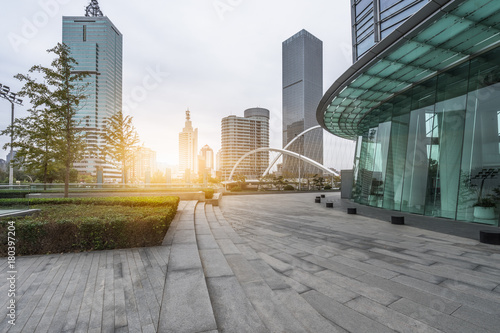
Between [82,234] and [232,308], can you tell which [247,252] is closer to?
[232,308]

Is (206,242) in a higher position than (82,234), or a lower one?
lower

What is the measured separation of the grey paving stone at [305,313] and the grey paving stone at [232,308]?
0.65 metres

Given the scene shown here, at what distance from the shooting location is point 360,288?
4.45 meters

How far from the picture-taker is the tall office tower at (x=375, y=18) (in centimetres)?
2447

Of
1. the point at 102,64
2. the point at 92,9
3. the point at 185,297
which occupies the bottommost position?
the point at 185,297

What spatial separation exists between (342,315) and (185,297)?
7.95 feet

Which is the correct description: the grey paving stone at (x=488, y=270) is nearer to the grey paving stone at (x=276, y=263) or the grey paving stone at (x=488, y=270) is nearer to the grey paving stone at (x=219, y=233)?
the grey paving stone at (x=276, y=263)

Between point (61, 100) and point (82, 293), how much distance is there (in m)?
16.2

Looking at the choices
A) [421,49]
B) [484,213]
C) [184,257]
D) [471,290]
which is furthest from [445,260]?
[421,49]

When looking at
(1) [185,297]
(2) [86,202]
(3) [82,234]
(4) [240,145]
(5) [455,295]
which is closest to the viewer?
(1) [185,297]

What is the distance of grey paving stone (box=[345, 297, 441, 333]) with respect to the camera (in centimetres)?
323

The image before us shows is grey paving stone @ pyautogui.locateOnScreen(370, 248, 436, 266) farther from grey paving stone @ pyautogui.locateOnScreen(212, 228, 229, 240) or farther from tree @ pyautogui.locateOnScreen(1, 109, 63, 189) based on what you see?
tree @ pyautogui.locateOnScreen(1, 109, 63, 189)

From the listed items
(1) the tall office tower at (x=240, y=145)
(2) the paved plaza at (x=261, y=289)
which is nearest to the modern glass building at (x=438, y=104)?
(2) the paved plaza at (x=261, y=289)

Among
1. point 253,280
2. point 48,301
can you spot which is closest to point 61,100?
point 48,301
